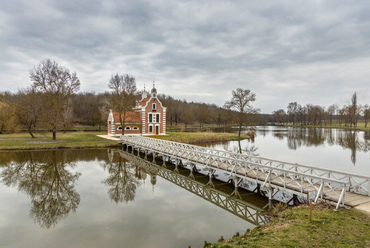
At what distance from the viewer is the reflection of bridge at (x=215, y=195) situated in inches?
349

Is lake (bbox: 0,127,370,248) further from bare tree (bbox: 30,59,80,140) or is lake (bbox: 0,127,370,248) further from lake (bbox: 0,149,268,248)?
bare tree (bbox: 30,59,80,140)

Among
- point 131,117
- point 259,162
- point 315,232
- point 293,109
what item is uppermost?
point 293,109

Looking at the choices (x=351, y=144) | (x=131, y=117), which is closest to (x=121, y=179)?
(x=131, y=117)

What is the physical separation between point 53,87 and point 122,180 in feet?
72.3

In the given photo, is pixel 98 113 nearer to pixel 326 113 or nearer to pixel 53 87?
pixel 53 87

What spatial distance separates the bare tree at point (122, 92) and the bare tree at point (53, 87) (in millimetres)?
5569

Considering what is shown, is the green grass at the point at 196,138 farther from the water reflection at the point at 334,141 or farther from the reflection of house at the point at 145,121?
the water reflection at the point at 334,141

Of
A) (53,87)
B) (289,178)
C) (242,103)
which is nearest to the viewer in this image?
(289,178)

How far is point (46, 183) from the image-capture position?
13.9 meters

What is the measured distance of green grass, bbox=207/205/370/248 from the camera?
5.47 metres

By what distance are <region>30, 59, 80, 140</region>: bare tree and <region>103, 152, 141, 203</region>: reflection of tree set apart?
14.4 meters

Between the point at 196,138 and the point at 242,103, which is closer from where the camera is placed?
the point at 196,138

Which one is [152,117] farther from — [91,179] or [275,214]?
[275,214]

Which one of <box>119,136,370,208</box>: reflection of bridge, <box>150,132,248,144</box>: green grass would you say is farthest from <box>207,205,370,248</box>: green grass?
<box>150,132,248,144</box>: green grass
